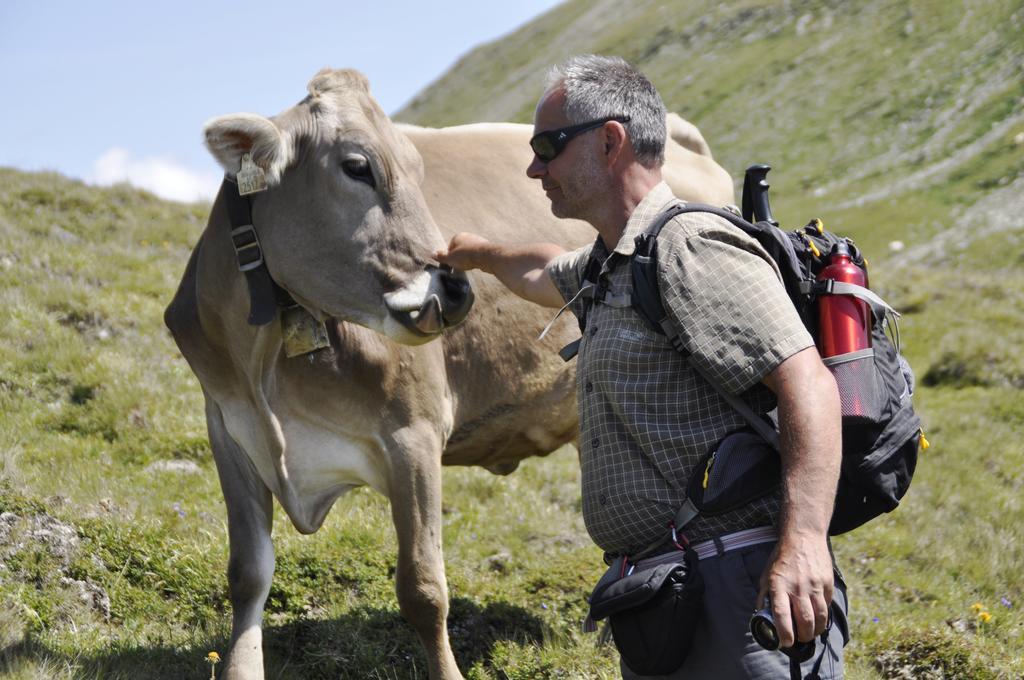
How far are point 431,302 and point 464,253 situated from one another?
33 cm

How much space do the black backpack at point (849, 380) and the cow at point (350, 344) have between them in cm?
147

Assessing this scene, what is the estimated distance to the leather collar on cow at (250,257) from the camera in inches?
191

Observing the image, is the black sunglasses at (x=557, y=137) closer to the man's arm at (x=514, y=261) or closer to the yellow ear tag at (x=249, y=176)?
the man's arm at (x=514, y=261)

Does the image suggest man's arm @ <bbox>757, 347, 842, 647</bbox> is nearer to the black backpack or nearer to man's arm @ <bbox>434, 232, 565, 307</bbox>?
the black backpack

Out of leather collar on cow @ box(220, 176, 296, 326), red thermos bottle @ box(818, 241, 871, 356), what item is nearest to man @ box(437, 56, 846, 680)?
red thermos bottle @ box(818, 241, 871, 356)

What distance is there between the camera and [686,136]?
830cm

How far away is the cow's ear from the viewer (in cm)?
450

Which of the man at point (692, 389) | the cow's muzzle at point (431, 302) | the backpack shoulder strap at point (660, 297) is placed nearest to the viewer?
the man at point (692, 389)

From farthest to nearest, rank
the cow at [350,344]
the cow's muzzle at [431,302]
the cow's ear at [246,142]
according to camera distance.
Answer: the cow at [350,344], the cow's muzzle at [431,302], the cow's ear at [246,142]

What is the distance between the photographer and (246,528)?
17.8 feet

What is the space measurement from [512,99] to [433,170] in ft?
346

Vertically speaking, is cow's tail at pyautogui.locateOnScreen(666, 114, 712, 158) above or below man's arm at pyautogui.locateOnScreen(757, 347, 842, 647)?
above

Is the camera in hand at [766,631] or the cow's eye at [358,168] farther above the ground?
the cow's eye at [358,168]

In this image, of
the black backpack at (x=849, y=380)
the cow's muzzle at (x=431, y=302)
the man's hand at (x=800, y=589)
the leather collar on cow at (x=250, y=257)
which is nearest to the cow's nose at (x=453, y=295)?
the cow's muzzle at (x=431, y=302)
